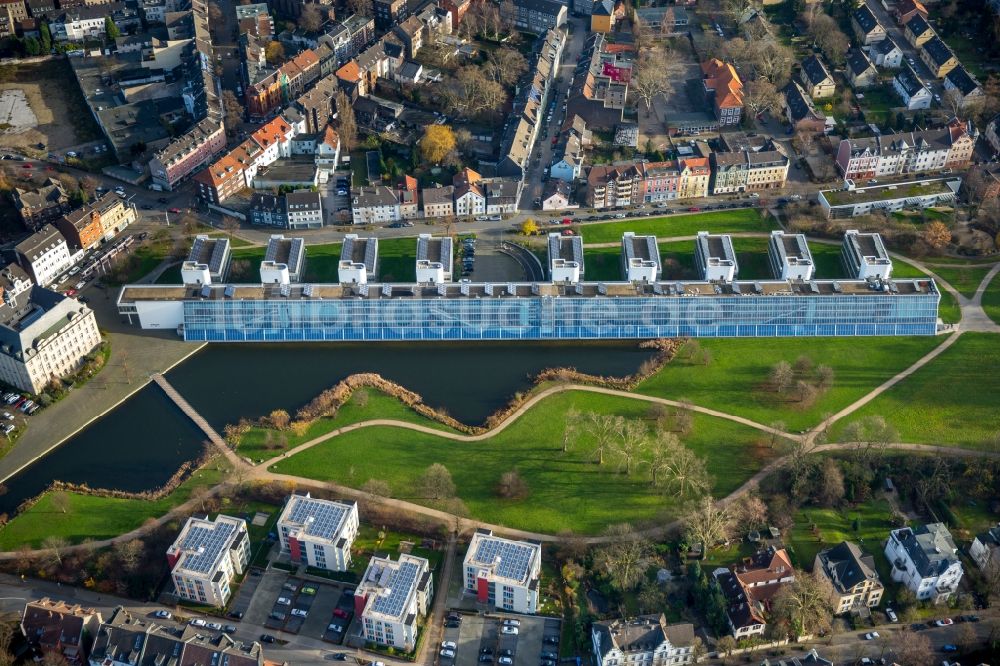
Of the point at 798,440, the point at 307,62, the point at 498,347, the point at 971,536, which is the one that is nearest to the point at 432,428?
the point at 498,347

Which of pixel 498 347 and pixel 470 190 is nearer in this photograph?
pixel 498 347

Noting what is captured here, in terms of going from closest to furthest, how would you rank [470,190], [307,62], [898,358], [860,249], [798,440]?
[798,440], [898,358], [860,249], [470,190], [307,62]

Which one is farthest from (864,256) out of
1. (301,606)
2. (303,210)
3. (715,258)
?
(301,606)

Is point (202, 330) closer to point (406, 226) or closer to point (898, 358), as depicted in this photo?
point (406, 226)

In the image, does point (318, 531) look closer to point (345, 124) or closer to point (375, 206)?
point (375, 206)

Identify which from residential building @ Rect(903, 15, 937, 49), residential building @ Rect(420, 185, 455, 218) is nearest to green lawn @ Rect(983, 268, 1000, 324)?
residential building @ Rect(903, 15, 937, 49)

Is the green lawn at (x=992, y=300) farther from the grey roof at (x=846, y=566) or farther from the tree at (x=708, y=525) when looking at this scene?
the tree at (x=708, y=525)
